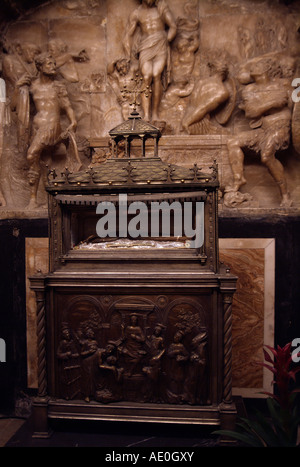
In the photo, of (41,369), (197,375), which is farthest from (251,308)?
(41,369)

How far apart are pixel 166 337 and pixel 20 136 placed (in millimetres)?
2857

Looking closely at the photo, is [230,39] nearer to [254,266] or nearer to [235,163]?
[235,163]

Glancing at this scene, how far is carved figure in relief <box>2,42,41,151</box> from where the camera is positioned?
182 inches

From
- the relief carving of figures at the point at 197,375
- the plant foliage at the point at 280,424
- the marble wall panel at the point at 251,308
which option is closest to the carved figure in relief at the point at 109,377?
the relief carving of figures at the point at 197,375

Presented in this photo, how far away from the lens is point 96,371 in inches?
126

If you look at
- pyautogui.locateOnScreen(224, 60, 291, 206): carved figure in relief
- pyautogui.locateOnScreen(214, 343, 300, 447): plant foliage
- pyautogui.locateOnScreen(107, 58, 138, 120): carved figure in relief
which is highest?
pyautogui.locateOnScreen(107, 58, 138, 120): carved figure in relief

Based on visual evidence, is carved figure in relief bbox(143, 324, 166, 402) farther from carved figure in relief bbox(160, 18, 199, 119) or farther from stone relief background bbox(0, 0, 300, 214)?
carved figure in relief bbox(160, 18, 199, 119)

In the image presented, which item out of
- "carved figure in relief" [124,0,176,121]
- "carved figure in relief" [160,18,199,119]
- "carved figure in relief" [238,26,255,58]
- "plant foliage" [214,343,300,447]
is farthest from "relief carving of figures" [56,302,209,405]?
"carved figure in relief" [238,26,255,58]

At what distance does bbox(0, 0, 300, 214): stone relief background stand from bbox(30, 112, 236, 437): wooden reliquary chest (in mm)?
1285

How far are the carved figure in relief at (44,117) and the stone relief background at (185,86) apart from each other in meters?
0.10

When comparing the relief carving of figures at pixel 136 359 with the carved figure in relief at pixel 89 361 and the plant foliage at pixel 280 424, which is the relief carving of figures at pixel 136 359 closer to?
the carved figure in relief at pixel 89 361

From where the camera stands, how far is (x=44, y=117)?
4598 millimetres

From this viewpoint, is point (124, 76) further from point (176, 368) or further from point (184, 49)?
point (176, 368)
